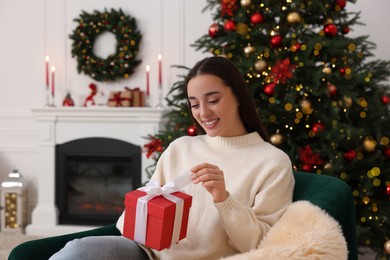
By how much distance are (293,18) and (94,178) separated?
2518 millimetres

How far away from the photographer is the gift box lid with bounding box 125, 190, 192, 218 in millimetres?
1334

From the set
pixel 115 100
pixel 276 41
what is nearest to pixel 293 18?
pixel 276 41

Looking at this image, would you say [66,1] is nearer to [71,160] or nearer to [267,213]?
[71,160]

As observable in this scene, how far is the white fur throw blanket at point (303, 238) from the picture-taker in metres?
1.30

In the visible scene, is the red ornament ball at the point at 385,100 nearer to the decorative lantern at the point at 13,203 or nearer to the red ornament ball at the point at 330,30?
the red ornament ball at the point at 330,30

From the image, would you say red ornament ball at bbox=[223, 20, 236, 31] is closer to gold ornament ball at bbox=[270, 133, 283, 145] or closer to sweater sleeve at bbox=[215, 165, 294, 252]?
gold ornament ball at bbox=[270, 133, 283, 145]

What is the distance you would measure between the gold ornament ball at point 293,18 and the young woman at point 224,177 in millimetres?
1443

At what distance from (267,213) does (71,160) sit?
336cm

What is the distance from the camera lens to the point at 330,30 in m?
3.04

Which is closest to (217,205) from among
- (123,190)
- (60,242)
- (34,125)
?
(60,242)

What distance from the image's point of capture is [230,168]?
1.67m

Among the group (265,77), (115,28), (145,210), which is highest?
(115,28)

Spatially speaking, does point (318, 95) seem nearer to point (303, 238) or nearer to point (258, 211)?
point (258, 211)

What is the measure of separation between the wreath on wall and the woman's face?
3002 mm
